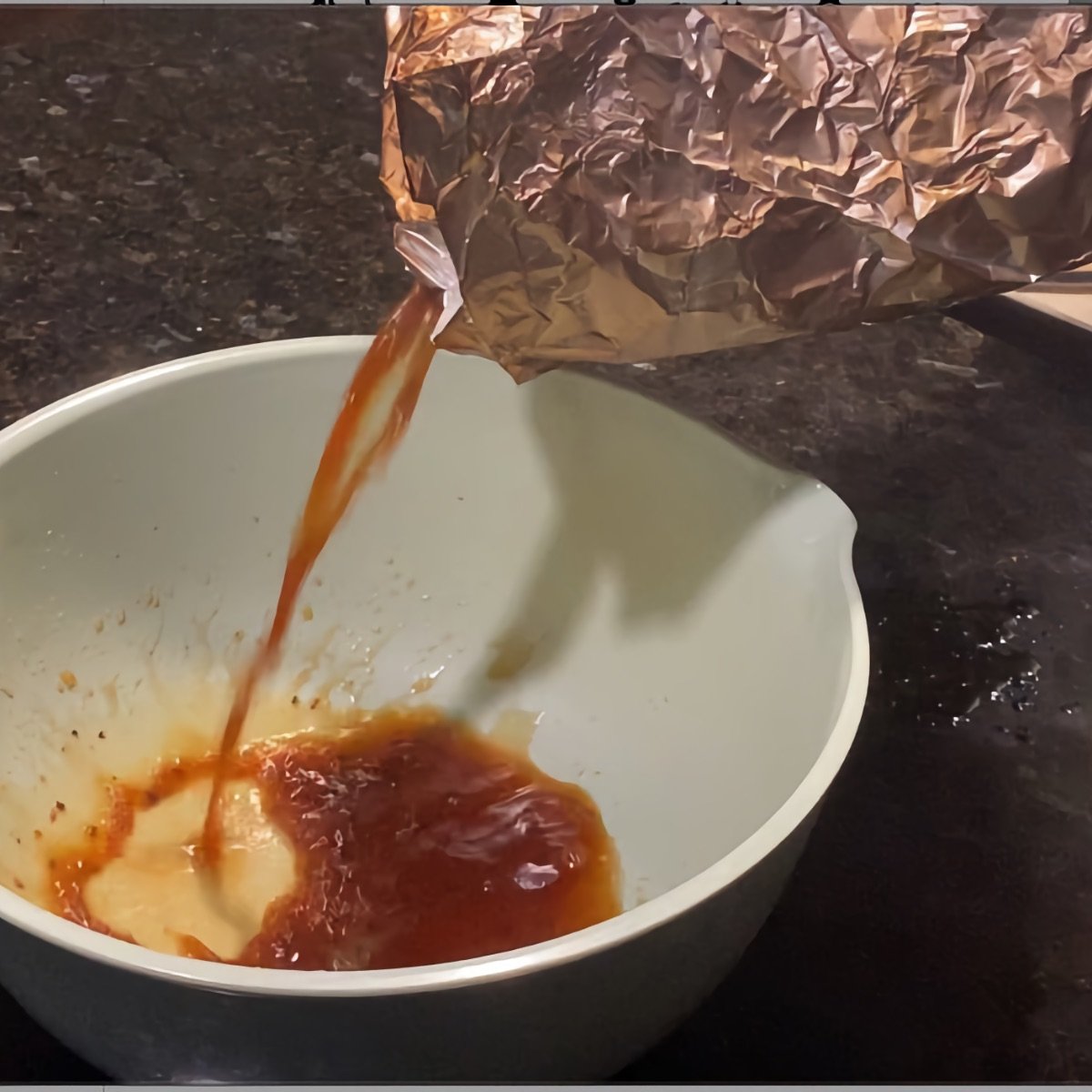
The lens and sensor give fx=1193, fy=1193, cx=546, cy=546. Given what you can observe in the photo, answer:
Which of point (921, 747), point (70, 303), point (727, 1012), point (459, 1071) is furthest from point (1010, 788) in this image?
point (70, 303)

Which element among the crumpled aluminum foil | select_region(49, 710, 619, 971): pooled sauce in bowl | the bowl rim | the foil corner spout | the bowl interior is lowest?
select_region(49, 710, 619, 971): pooled sauce in bowl

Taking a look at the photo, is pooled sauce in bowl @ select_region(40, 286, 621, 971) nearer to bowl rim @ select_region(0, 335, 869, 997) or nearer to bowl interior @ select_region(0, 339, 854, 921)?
bowl interior @ select_region(0, 339, 854, 921)

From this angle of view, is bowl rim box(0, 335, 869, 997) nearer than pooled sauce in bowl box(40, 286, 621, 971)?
Yes

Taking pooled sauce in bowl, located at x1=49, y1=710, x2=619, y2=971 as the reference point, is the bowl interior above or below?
above

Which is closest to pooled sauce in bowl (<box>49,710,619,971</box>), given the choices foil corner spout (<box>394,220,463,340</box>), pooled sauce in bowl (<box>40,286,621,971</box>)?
pooled sauce in bowl (<box>40,286,621,971</box>)

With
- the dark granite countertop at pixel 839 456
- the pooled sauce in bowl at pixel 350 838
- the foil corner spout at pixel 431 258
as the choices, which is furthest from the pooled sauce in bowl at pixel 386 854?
the foil corner spout at pixel 431 258

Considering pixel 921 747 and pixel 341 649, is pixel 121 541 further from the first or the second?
pixel 921 747

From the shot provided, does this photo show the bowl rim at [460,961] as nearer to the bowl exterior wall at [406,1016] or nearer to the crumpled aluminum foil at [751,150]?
the bowl exterior wall at [406,1016]
